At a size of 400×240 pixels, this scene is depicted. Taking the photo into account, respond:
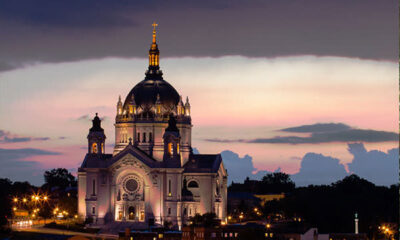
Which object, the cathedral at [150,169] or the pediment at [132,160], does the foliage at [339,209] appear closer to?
the cathedral at [150,169]

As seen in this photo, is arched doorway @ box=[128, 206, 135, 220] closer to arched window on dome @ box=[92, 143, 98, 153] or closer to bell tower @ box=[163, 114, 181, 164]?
bell tower @ box=[163, 114, 181, 164]

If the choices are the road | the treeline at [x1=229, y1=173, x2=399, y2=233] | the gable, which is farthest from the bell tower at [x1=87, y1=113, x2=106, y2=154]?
the treeline at [x1=229, y1=173, x2=399, y2=233]

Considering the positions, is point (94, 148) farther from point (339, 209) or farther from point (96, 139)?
→ point (339, 209)

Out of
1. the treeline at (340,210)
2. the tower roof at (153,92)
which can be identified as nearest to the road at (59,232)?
the tower roof at (153,92)

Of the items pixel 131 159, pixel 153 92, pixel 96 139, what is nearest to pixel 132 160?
pixel 131 159

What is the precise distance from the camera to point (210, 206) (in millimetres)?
158000

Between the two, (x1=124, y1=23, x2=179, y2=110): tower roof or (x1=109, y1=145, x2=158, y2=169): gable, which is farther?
(x1=124, y1=23, x2=179, y2=110): tower roof

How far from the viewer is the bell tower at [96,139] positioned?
15775 cm

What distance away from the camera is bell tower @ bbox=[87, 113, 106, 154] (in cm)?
15775

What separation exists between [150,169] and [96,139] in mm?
9743

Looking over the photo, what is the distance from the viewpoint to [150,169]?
506 ft

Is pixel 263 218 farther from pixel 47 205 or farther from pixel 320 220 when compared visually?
pixel 47 205

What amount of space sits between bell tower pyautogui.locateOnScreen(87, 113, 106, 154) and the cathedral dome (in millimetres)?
8271

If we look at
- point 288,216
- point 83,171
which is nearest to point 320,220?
point 288,216
